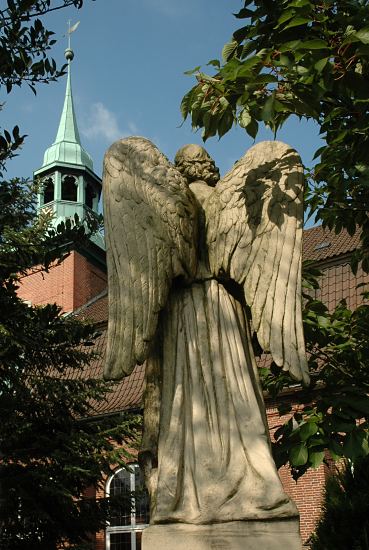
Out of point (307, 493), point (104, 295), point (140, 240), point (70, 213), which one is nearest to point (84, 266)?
point (104, 295)

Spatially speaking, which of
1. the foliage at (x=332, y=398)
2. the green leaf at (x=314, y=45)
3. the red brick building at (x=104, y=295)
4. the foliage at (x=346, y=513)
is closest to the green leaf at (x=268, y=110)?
the green leaf at (x=314, y=45)

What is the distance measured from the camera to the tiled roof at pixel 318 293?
16.8 metres

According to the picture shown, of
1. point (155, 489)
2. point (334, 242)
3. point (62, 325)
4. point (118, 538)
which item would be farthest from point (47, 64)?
point (118, 538)

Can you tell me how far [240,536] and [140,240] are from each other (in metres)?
1.44

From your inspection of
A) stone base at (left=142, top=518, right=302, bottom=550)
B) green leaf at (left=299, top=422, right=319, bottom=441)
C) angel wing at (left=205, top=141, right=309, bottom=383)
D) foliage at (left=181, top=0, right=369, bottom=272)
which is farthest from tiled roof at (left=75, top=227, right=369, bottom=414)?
stone base at (left=142, top=518, right=302, bottom=550)

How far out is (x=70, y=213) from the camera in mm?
33250

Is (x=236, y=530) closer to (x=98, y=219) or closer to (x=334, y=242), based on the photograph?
(x=98, y=219)

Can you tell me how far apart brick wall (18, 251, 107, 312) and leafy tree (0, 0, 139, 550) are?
60.6 ft

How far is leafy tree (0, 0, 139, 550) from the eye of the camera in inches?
424

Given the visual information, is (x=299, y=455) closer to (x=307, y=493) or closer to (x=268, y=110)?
(x=268, y=110)

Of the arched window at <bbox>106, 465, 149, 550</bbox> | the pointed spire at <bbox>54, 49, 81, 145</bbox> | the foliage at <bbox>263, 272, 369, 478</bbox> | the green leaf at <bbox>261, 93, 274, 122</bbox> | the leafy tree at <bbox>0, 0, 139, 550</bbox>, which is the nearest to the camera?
the green leaf at <bbox>261, 93, 274, 122</bbox>

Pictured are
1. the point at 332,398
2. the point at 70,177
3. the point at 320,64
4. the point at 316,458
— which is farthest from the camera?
the point at 70,177

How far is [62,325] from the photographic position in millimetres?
12172

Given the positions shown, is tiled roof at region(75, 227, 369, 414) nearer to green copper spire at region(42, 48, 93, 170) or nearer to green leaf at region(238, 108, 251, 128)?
green leaf at region(238, 108, 251, 128)
